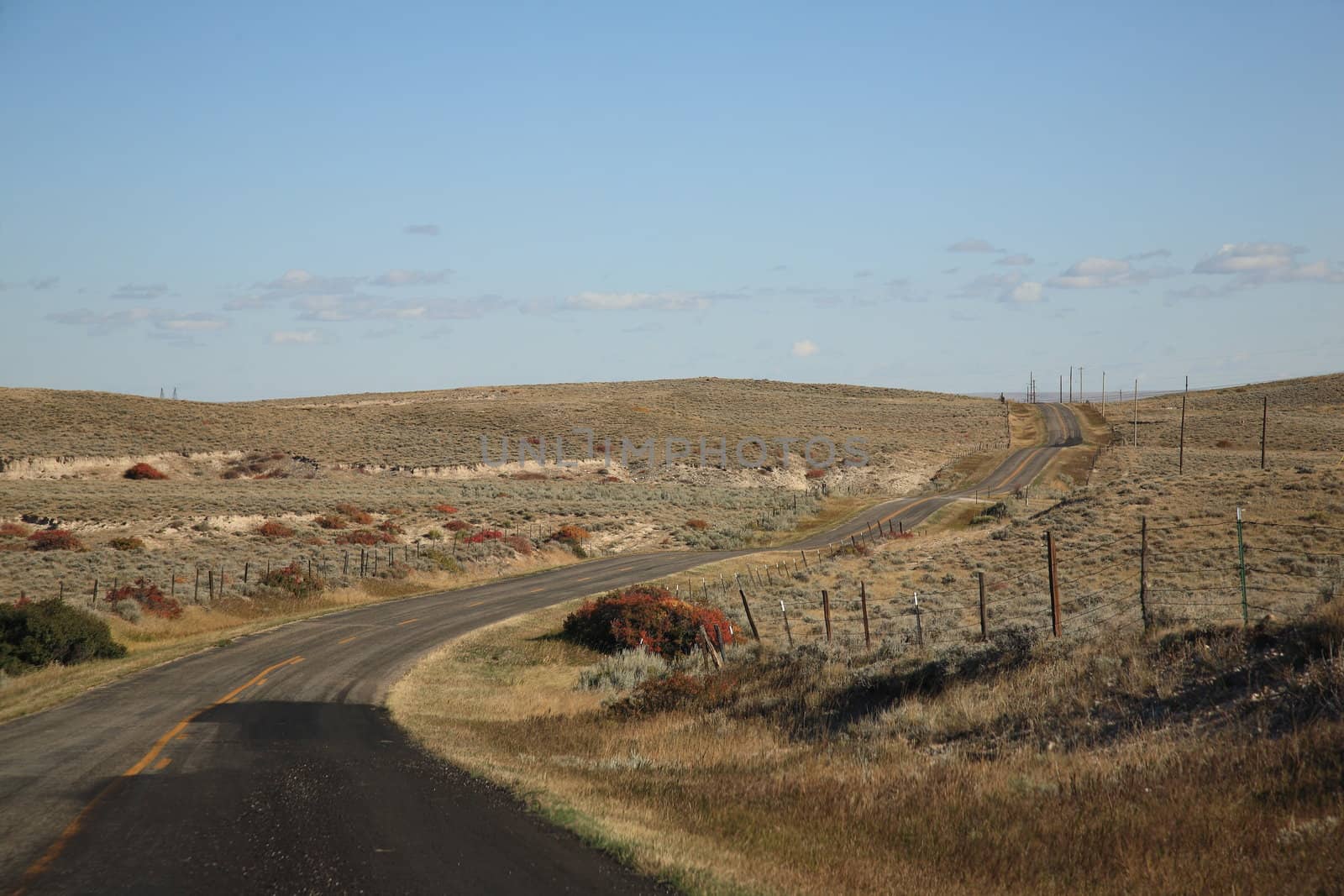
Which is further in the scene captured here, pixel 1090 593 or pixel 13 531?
pixel 13 531

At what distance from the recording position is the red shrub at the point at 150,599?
32344 mm

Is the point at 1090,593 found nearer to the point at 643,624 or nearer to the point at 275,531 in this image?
the point at 643,624

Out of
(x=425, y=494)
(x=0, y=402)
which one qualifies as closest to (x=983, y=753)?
(x=425, y=494)

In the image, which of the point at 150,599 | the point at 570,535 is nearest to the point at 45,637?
the point at 150,599

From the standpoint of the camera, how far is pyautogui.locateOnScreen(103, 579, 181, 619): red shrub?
3234cm

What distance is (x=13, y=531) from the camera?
149 feet

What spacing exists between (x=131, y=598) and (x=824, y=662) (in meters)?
24.4

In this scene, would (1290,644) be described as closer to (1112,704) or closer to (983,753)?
(1112,704)

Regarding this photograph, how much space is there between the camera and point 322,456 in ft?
286

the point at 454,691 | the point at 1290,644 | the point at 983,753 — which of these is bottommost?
the point at 454,691

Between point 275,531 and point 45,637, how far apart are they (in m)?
25.7

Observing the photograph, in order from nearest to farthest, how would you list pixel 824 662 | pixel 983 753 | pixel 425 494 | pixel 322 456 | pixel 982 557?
1. pixel 983 753
2. pixel 824 662
3. pixel 982 557
4. pixel 425 494
5. pixel 322 456

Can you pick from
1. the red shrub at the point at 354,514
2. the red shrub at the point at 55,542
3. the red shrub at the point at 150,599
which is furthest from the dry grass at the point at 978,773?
the red shrub at the point at 354,514

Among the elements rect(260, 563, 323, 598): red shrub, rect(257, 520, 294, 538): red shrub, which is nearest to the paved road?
rect(260, 563, 323, 598): red shrub
